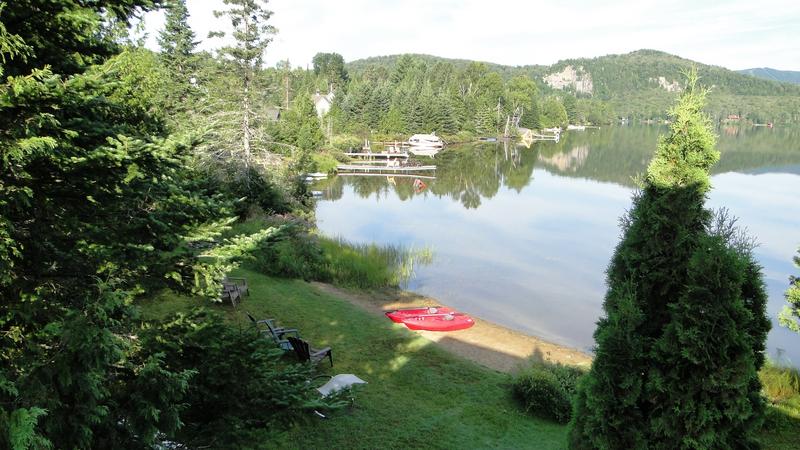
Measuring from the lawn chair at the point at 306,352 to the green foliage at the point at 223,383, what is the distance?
18.8 feet

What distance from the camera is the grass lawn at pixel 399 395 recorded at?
27.6 feet

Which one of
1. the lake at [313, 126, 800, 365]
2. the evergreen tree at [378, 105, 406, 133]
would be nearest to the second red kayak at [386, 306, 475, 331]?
the lake at [313, 126, 800, 365]

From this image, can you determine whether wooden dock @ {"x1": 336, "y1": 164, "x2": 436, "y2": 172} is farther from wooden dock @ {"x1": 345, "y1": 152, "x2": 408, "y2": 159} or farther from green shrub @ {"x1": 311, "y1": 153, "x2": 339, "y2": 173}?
wooden dock @ {"x1": 345, "y1": 152, "x2": 408, "y2": 159}

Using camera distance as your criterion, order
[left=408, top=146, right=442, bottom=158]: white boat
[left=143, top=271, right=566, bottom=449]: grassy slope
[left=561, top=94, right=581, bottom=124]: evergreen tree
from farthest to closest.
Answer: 1. [left=561, top=94, right=581, bottom=124]: evergreen tree
2. [left=408, top=146, right=442, bottom=158]: white boat
3. [left=143, top=271, right=566, bottom=449]: grassy slope

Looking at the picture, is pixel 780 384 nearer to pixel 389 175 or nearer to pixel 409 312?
pixel 409 312

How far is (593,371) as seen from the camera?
5.67 meters

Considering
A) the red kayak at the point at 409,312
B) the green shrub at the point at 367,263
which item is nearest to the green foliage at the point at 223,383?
the red kayak at the point at 409,312

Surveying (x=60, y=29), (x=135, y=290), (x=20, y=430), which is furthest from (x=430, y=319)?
(x=20, y=430)

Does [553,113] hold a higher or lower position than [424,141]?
higher

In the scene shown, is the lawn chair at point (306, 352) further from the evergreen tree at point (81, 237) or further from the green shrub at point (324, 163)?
the green shrub at point (324, 163)

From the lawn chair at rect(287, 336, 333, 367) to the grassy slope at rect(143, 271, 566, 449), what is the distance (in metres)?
0.29

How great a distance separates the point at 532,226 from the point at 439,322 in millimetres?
18871

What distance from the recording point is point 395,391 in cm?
1053

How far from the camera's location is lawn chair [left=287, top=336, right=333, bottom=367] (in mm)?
10672
